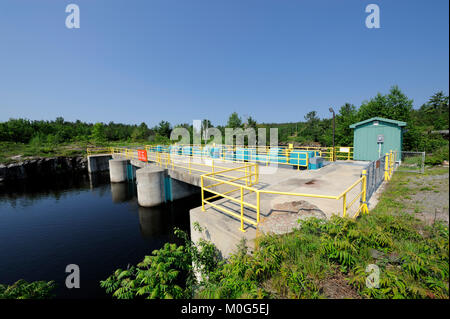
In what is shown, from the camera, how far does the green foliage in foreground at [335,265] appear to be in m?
2.62

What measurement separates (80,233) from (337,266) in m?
13.0

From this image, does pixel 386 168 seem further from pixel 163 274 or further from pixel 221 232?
pixel 163 274

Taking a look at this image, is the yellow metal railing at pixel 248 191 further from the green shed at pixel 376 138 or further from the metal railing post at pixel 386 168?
the green shed at pixel 376 138

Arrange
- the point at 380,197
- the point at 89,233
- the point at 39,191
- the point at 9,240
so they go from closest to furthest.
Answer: the point at 380,197
the point at 9,240
the point at 89,233
the point at 39,191

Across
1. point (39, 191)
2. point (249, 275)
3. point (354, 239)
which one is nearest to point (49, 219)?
point (39, 191)

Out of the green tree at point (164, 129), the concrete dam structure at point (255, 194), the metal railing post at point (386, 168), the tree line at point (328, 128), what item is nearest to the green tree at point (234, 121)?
the tree line at point (328, 128)

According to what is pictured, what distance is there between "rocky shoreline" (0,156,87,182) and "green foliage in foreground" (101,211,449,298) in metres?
36.1

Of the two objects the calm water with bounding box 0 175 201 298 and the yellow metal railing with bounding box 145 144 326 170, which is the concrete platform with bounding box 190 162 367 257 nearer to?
the yellow metal railing with bounding box 145 144 326 170

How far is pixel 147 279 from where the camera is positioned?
3.62 metres

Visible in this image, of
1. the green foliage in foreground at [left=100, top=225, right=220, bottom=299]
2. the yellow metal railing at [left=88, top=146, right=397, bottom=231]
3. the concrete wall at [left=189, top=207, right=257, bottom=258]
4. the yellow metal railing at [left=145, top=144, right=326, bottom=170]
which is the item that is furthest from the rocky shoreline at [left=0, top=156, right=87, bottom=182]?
the concrete wall at [left=189, top=207, right=257, bottom=258]

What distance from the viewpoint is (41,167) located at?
98.9 feet

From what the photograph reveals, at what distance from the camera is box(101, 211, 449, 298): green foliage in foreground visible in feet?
8.60
